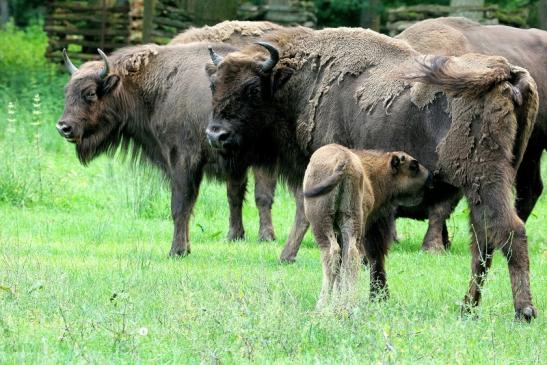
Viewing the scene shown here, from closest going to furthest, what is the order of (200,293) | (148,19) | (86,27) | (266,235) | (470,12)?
(200,293)
(266,235)
(470,12)
(148,19)
(86,27)

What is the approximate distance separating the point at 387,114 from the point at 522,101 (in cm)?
106

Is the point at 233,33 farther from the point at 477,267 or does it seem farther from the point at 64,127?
the point at 477,267

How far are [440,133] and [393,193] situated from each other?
68 cm

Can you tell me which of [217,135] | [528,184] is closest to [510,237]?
[217,135]

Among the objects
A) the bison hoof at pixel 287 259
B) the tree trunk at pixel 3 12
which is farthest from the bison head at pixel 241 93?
the tree trunk at pixel 3 12

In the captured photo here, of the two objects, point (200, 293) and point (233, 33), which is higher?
point (233, 33)

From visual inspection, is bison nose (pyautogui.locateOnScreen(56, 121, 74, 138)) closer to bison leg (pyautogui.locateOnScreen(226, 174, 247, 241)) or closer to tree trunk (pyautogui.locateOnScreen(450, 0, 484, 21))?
bison leg (pyautogui.locateOnScreen(226, 174, 247, 241))

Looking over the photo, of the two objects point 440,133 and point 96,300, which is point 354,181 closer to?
point 440,133

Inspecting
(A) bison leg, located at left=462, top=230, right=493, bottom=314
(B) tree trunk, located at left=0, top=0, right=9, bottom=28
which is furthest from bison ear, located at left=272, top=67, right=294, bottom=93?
(B) tree trunk, located at left=0, top=0, right=9, bottom=28

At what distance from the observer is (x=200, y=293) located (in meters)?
8.25

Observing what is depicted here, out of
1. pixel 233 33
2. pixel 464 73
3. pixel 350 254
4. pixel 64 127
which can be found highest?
pixel 464 73

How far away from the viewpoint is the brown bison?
11.2 meters

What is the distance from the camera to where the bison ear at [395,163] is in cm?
818

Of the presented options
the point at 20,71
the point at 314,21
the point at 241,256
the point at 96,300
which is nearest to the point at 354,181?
the point at 96,300
